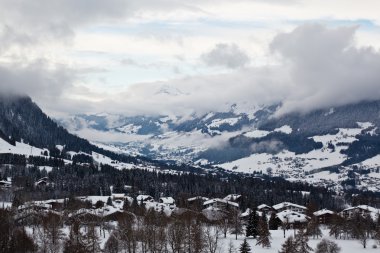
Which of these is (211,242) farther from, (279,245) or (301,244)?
(301,244)

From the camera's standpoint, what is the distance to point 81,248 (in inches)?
4397

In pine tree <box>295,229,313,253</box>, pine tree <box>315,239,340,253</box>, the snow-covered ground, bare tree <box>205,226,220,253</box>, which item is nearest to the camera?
pine tree <box>295,229,313,253</box>

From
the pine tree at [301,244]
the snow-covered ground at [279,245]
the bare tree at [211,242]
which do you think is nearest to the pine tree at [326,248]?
the pine tree at [301,244]

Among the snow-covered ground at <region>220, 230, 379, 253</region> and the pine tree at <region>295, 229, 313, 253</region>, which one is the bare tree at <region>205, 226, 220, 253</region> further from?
the pine tree at <region>295, 229, 313, 253</region>

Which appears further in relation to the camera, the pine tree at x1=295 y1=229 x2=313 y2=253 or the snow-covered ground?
the snow-covered ground

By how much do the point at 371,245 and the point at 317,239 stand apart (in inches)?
632

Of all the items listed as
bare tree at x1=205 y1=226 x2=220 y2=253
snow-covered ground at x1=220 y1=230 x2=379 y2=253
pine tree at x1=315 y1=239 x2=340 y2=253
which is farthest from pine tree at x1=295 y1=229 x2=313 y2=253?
bare tree at x1=205 y1=226 x2=220 y2=253

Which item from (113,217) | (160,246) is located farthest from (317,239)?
(113,217)

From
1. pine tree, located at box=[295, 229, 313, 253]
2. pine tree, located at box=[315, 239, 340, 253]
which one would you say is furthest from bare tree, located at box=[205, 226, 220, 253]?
A: pine tree, located at box=[315, 239, 340, 253]

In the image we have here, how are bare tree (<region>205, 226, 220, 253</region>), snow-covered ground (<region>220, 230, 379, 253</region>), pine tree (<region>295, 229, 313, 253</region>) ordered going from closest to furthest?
pine tree (<region>295, 229, 313, 253</region>) → bare tree (<region>205, 226, 220, 253</region>) → snow-covered ground (<region>220, 230, 379, 253</region>)

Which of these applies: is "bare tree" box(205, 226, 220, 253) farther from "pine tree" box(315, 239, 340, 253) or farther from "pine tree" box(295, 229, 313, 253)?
"pine tree" box(315, 239, 340, 253)

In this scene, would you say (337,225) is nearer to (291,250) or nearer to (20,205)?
Result: (291,250)

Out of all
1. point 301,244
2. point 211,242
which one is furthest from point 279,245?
point 301,244

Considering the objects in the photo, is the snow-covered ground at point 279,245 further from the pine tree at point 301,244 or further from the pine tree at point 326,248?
the pine tree at point 301,244
